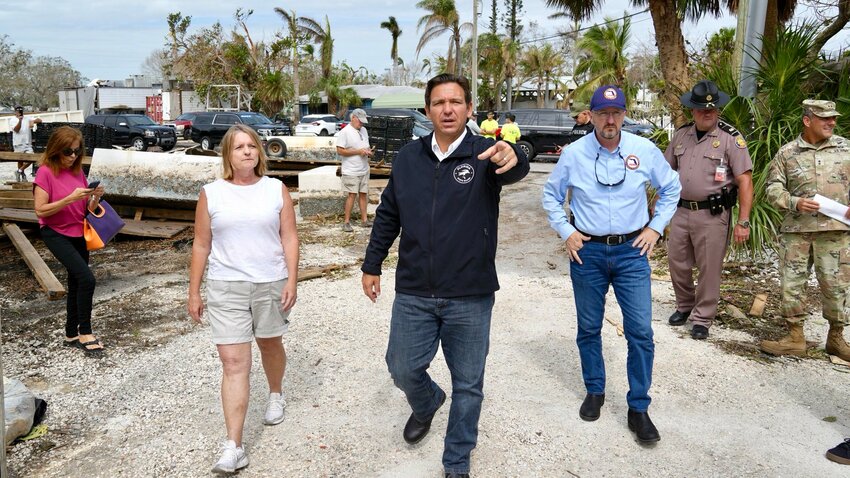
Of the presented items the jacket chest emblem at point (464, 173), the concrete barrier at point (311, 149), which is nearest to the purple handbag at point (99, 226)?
the jacket chest emblem at point (464, 173)

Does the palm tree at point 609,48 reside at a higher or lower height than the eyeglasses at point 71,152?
higher

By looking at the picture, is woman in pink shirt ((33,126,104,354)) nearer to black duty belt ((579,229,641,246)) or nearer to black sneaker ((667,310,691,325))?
black duty belt ((579,229,641,246))

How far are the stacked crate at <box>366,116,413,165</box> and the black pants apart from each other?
10739mm

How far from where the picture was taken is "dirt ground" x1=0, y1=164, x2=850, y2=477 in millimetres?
3535

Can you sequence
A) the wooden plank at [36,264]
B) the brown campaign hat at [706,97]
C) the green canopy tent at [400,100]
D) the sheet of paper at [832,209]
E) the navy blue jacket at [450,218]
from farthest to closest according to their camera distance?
the green canopy tent at [400,100] → the wooden plank at [36,264] → the brown campaign hat at [706,97] → the sheet of paper at [832,209] → the navy blue jacket at [450,218]

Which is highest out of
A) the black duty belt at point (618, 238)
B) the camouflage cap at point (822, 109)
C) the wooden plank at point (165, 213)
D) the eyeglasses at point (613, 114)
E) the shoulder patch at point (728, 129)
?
the camouflage cap at point (822, 109)

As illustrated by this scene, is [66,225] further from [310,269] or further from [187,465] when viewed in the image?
[310,269]

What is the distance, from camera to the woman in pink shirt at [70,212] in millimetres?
4816

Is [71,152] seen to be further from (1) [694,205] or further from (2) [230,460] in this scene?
(1) [694,205]

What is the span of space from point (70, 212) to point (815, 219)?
5.20m

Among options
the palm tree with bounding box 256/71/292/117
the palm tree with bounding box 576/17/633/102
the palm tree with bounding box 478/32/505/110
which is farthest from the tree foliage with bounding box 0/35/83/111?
the palm tree with bounding box 576/17/633/102

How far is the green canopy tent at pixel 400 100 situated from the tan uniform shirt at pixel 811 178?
135 feet

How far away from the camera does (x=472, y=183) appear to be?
304 cm

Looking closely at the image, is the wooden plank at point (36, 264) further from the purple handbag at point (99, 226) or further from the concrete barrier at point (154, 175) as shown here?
the concrete barrier at point (154, 175)
